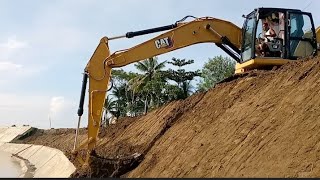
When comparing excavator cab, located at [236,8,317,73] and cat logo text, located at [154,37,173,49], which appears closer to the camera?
excavator cab, located at [236,8,317,73]

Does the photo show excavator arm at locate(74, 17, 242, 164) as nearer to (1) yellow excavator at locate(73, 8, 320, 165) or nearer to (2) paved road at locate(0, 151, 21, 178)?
(1) yellow excavator at locate(73, 8, 320, 165)

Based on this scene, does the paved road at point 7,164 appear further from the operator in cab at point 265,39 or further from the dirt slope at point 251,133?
the operator in cab at point 265,39

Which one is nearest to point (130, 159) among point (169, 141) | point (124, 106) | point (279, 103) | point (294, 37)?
point (169, 141)

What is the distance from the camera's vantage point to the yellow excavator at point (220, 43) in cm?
1300

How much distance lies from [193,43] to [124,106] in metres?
34.9

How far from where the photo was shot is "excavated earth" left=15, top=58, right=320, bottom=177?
759 cm

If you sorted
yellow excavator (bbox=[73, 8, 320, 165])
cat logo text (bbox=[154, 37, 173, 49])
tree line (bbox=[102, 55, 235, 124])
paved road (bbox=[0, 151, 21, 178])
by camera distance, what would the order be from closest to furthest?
yellow excavator (bbox=[73, 8, 320, 165]) < cat logo text (bbox=[154, 37, 173, 49]) < paved road (bbox=[0, 151, 21, 178]) < tree line (bbox=[102, 55, 235, 124])

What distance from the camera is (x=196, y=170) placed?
373 inches

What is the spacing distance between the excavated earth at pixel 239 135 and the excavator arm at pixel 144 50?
1113mm

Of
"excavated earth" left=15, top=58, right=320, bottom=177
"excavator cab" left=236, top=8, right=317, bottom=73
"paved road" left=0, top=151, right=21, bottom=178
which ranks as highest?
"excavator cab" left=236, top=8, right=317, bottom=73

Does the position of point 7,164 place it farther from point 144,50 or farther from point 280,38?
point 280,38

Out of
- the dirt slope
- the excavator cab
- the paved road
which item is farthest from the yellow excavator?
the paved road

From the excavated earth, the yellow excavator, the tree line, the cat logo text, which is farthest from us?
the tree line

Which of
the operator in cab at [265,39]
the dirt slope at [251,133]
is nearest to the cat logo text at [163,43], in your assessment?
the dirt slope at [251,133]
